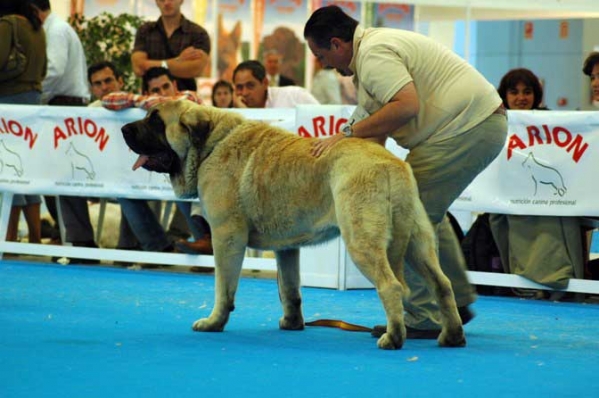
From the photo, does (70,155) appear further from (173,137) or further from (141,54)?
(173,137)

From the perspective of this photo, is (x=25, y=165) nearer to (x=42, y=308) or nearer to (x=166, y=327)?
(x=42, y=308)

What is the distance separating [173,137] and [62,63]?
451cm

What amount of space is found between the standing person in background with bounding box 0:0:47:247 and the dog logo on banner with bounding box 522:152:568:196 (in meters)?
4.33

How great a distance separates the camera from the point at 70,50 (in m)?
9.70

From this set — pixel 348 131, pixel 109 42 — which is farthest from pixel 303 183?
pixel 109 42

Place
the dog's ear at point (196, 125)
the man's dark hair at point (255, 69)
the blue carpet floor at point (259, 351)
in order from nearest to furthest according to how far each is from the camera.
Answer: the blue carpet floor at point (259, 351) → the dog's ear at point (196, 125) → the man's dark hair at point (255, 69)

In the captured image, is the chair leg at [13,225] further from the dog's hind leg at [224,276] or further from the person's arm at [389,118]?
the person's arm at [389,118]

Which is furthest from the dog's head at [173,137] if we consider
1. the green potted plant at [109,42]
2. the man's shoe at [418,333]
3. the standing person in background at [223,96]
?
the green potted plant at [109,42]

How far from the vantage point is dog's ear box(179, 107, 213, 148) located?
539cm

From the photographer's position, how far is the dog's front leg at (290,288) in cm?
550

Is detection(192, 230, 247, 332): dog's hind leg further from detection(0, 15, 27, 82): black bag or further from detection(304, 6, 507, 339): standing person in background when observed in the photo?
detection(0, 15, 27, 82): black bag

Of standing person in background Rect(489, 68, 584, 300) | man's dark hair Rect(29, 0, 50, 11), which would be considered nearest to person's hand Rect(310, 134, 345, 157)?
standing person in background Rect(489, 68, 584, 300)

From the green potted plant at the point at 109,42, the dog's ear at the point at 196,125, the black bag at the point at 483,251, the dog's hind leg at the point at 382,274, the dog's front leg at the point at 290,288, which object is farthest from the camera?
the green potted plant at the point at 109,42

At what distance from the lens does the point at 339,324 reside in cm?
561
